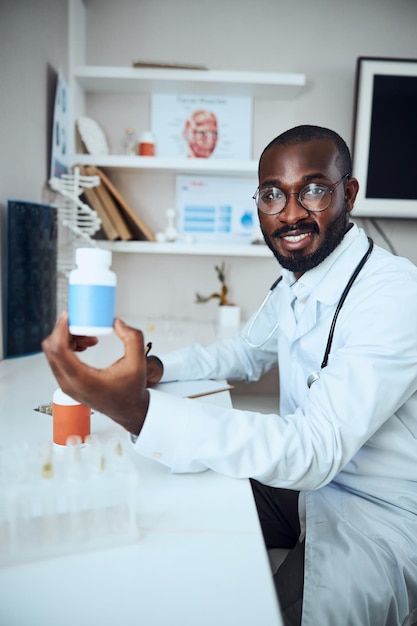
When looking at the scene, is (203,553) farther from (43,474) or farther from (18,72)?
(18,72)

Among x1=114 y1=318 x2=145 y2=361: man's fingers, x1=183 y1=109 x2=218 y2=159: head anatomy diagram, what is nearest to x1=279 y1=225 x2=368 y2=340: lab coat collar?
x1=114 y1=318 x2=145 y2=361: man's fingers

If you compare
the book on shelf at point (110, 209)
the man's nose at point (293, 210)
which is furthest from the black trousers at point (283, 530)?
the book on shelf at point (110, 209)

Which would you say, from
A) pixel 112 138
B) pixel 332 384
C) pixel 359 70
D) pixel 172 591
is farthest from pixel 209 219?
pixel 172 591

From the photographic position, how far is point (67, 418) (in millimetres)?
757

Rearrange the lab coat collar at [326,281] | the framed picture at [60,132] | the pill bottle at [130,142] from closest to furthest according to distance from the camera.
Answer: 1. the lab coat collar at [326,281]
2. the framed picture at [60,132]
3. the pill bottle at [130,142]

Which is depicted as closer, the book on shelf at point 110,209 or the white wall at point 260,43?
the book on shelf at point 110,209

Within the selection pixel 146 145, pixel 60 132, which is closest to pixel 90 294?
pixel 60 132

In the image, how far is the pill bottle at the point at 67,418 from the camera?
752mm

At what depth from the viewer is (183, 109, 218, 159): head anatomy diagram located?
2.05m

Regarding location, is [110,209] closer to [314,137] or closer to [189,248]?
[189,248]

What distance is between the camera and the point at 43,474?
1.82 ft

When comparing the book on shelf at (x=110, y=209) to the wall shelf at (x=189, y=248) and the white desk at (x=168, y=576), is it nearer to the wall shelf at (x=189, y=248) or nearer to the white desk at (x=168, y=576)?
the wall shelf at (x=189, y=248)

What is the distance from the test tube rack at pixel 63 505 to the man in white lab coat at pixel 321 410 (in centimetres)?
10

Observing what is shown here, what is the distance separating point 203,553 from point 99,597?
12 cm
